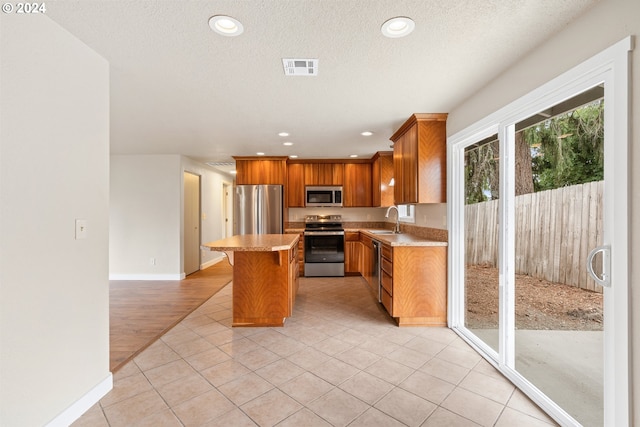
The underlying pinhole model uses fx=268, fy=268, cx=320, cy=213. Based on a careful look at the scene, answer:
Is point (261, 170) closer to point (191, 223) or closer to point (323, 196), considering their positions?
point (323, 196)

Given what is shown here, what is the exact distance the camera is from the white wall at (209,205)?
609 cm

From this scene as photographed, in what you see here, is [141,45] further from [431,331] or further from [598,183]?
[431,331]

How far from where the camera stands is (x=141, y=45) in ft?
5.71

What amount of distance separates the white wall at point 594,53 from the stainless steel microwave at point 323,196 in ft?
12.3

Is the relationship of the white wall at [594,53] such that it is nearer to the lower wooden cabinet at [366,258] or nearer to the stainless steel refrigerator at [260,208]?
the lower wooden cabinet at [366,258]

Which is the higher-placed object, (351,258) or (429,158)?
(429,158)

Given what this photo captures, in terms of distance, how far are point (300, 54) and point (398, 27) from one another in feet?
2.17

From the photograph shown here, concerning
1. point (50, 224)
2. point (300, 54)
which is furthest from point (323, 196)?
point (50, 224)

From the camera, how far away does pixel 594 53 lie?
4.62ft

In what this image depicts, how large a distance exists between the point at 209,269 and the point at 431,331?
4.97 metres

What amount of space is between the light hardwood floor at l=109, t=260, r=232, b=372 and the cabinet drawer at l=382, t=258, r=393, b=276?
2530 mm

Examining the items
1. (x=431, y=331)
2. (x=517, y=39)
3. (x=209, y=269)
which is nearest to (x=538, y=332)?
(x=431, y=331)

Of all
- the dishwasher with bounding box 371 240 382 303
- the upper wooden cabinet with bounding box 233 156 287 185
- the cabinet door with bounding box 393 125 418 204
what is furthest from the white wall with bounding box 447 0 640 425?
the upper wooden cabinet with bounding box 233 156 287 185

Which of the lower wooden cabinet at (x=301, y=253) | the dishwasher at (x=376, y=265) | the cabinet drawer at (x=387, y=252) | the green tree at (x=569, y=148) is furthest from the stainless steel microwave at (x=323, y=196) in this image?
the green tree at (x=569, y=148)
